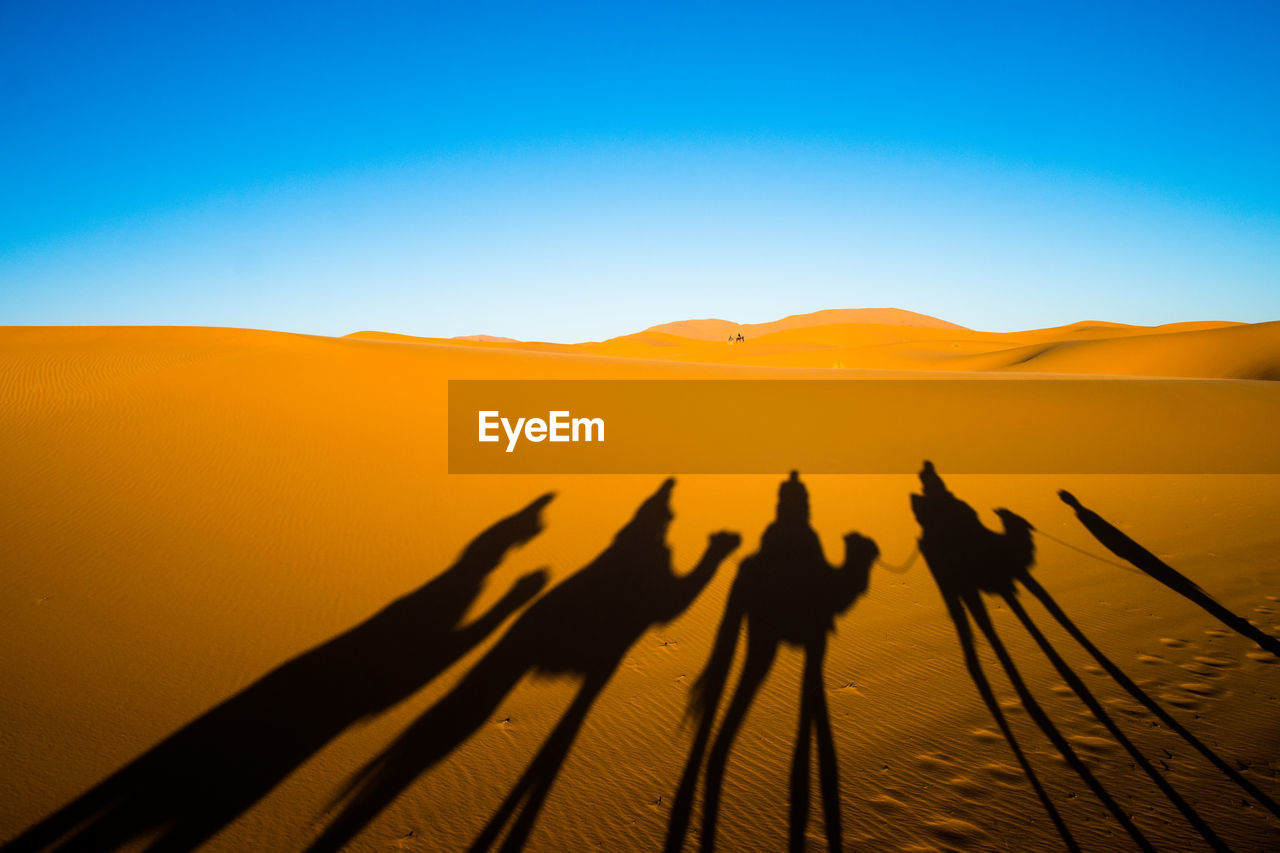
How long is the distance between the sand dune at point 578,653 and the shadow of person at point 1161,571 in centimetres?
5

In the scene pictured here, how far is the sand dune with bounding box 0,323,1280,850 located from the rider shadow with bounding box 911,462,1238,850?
0.11 ft

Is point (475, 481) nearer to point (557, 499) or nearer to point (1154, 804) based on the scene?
point (557, 499)

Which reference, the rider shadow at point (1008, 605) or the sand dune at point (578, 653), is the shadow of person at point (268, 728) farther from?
the rider shadow at point (1008, 605)

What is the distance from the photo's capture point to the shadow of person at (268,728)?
3.37 meters

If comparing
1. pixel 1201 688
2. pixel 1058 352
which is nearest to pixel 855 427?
pixel 1201 688

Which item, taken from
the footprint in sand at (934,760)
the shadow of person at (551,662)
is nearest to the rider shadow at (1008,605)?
the footprint in sand at (934,760)

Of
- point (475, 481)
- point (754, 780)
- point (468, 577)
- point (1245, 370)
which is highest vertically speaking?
point (1245, 370)

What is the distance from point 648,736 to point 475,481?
641 centimetres

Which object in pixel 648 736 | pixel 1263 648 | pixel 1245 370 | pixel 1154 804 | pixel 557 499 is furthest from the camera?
pixel 1245 370

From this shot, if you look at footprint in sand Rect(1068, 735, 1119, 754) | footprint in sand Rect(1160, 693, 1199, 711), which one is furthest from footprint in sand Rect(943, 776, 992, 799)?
footprint in sand Rect(1160, 693, 1199, 711)

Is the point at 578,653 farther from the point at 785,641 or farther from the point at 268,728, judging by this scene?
the point at 268,728

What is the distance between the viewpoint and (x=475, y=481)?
32.4 feet

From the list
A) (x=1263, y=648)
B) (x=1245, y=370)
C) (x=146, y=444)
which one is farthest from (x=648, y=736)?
(x=1245, y=370)

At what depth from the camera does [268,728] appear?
13.7ft
